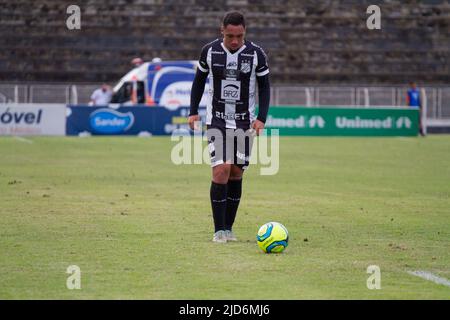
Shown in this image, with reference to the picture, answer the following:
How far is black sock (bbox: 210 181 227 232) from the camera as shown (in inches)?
419

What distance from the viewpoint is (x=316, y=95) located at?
40906 mm

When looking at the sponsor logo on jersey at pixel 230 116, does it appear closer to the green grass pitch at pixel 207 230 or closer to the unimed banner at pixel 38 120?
the green grass pitch at pixel 207 230

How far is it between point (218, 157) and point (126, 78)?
1152 inches

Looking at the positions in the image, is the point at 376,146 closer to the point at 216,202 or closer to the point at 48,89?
the point at 48,89

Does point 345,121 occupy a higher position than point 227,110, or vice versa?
point 227,110

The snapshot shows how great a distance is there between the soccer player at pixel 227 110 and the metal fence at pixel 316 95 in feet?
95.0

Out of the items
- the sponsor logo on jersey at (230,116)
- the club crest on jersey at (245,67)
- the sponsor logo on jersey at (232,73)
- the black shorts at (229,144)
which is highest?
the club crest on jersey at (245,67)

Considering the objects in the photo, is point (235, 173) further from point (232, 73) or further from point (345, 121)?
point (345, 121)

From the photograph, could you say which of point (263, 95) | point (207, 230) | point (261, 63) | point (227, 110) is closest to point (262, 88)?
point (263, 95)

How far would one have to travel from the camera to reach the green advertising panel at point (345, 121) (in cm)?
3659

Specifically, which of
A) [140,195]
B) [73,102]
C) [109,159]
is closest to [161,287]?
[140,195]

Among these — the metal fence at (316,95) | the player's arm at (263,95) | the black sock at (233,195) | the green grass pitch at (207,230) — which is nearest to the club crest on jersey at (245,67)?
the player's arm at (263,95)

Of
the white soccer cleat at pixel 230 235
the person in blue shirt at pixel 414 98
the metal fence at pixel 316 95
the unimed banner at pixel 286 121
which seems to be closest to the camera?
the white soccer cleat at pixel 230 235

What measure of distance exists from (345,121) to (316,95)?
3.94 m
